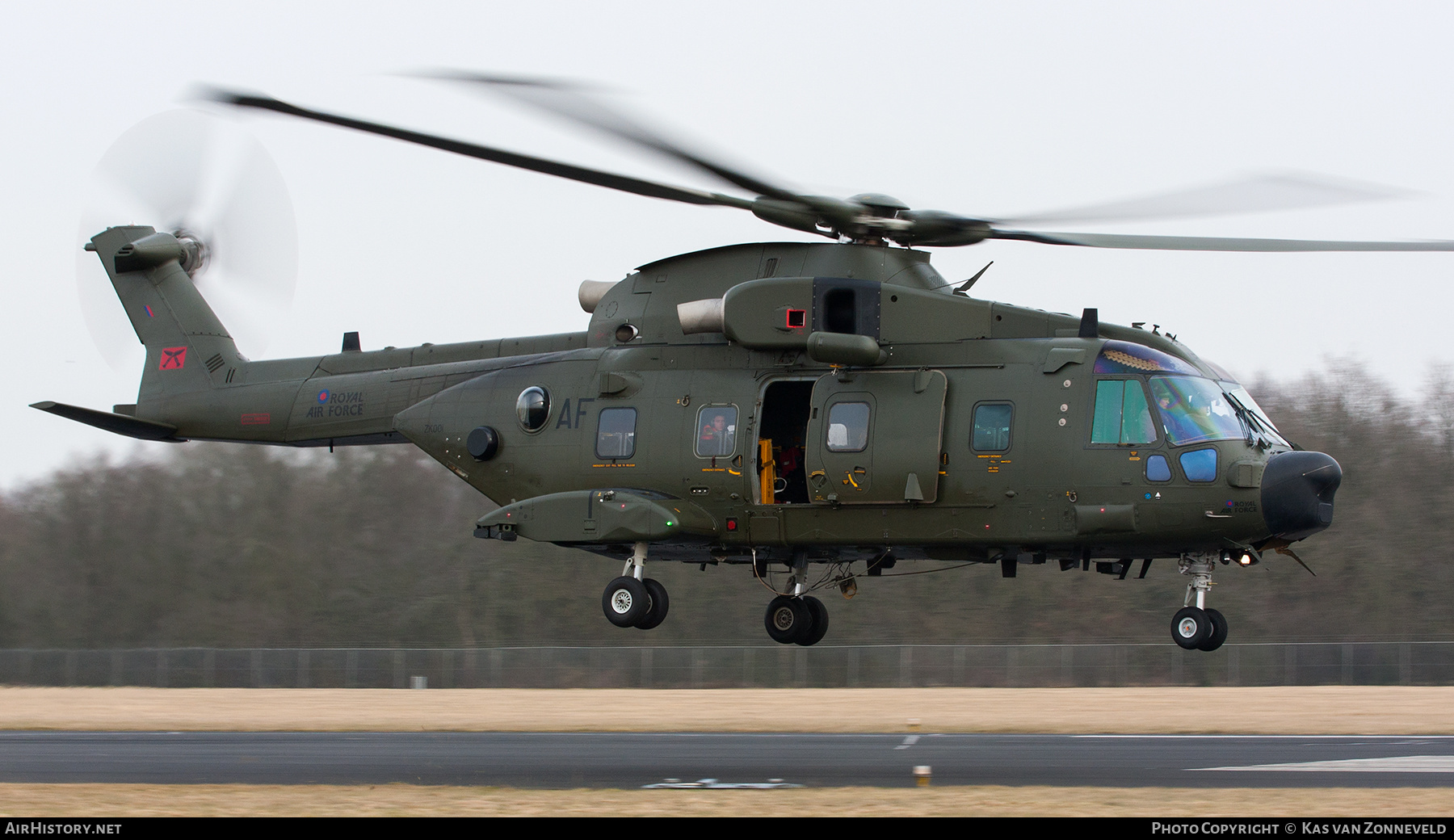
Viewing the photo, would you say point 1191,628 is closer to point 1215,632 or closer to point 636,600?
point 1215,632

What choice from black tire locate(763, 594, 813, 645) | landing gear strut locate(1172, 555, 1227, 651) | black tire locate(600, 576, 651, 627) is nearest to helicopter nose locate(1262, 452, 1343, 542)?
landing gear strut locate(1172, 555, 1227, 651)

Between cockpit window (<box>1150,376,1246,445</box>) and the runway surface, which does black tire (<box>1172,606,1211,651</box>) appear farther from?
cockpit window (<box>1150,376,1246,445</box>)

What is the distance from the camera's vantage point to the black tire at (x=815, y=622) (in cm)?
1886

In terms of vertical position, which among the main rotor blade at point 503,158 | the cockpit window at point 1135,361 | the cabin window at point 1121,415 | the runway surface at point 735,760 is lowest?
the runway surface at point 735,760

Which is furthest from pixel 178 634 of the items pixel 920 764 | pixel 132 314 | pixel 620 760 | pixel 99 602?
pixel 920 764

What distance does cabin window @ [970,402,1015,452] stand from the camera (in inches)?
642

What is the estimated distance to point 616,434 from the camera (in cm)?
1781

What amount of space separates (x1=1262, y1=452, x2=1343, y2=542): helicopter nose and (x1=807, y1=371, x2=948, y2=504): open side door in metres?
3.45

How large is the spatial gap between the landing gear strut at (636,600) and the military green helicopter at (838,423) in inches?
1.3

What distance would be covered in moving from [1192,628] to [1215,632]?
0.23 metres

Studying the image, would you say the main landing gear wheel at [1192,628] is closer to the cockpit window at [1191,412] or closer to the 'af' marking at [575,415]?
the cockpit window at [1191,412]

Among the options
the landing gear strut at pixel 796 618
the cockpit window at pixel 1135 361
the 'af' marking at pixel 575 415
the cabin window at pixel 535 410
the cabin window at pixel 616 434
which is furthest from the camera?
the landing gear strut at pixel 796 618

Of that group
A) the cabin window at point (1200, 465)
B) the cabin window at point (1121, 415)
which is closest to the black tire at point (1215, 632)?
the cabin window at point (1200, 465)

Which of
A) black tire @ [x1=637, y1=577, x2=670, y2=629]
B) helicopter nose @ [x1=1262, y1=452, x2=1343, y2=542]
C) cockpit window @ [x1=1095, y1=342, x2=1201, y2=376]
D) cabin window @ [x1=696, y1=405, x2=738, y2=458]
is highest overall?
cockpit window @ [x1=1095, y1=342, x2=1201, y2=376]
